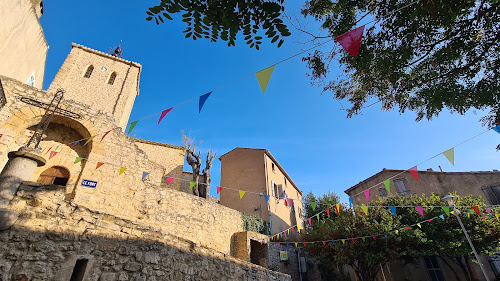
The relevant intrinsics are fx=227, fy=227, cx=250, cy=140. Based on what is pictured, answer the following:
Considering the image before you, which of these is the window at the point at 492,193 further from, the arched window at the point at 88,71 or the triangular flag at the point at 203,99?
the arched window at the point at 88,71

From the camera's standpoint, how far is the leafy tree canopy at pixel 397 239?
35.3 ft

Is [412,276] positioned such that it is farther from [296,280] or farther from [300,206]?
[300,206]

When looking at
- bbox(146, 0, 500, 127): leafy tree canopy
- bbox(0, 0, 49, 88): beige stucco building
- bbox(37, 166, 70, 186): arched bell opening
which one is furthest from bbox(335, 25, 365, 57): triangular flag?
bbox(37, 166, 70, 186): arched bell opening

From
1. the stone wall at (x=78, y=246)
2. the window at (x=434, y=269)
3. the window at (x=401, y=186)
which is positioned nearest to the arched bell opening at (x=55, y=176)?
the stone wall at (x=78, y=246)

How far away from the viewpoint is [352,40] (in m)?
3.31

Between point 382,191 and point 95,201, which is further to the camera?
point 382,191

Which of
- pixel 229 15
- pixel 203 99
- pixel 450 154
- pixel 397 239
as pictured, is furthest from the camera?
pixel 397 239

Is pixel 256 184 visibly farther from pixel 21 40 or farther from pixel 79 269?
pixel 21 40

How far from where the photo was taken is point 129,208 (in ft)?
23.8

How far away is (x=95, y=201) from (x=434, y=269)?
57.8 ft

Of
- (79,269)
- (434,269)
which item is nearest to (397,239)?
(434,269)

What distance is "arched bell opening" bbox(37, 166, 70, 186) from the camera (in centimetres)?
882

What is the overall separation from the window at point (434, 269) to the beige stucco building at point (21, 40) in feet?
73.2

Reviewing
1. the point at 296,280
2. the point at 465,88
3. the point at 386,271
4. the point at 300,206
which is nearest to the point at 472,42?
the point at 465,88
